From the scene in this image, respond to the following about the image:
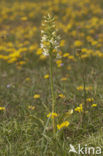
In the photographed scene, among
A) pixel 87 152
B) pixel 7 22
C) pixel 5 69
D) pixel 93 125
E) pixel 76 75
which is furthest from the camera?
pixel 7 22

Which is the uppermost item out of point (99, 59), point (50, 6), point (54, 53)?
point (50, 6)

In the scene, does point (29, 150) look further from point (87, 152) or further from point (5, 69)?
point (5, 69)

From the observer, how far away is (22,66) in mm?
6270

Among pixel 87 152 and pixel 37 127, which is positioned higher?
pixel 37 127

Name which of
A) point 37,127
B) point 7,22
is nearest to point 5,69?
point 37,127

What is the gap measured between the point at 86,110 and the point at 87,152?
2.66 ft

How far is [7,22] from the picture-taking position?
33.3 ft

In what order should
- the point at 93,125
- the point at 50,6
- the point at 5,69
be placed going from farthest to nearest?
1. the point at 50,6
2. the point at 5,69
3. the point at 93,125

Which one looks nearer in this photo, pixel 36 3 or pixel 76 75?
pixel 76 75

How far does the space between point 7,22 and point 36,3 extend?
115 inches

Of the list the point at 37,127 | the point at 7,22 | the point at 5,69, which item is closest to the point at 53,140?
the point at 37,127

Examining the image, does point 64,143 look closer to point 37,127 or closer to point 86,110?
point 37,127

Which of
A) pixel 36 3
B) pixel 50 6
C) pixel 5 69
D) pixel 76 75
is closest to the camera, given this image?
pixel 76 75

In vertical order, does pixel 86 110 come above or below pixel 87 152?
above
